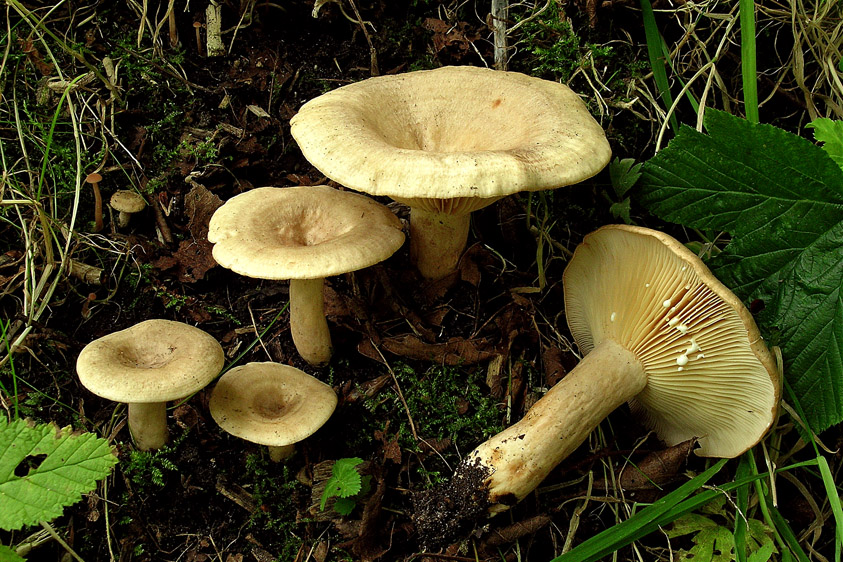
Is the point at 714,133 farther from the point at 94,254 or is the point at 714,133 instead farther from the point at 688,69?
the point at 94,254


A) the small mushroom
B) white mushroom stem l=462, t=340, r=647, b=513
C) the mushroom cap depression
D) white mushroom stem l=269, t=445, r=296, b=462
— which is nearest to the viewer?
the mushroom cap depression

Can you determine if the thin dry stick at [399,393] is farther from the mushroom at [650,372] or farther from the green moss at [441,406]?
the mushroom at [650,372]

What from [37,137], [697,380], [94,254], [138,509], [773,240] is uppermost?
[773,240]

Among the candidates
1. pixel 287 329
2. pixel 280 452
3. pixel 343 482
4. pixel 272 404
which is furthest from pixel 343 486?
pixel 287 329

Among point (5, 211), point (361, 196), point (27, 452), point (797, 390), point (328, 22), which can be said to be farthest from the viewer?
point (328, 22)

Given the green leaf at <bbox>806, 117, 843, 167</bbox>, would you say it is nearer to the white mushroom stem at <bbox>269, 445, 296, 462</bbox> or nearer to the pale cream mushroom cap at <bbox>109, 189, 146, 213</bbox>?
the white mushroom stem at <bbox>269, 445, 296, 462</bbox>

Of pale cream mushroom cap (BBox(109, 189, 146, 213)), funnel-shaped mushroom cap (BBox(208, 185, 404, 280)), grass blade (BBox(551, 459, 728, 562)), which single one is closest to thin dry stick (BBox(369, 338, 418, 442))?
funnel-shaped mushroom cap (BBox(208, 185, 404, 280))

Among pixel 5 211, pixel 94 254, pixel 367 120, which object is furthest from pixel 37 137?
pixel 367 120
